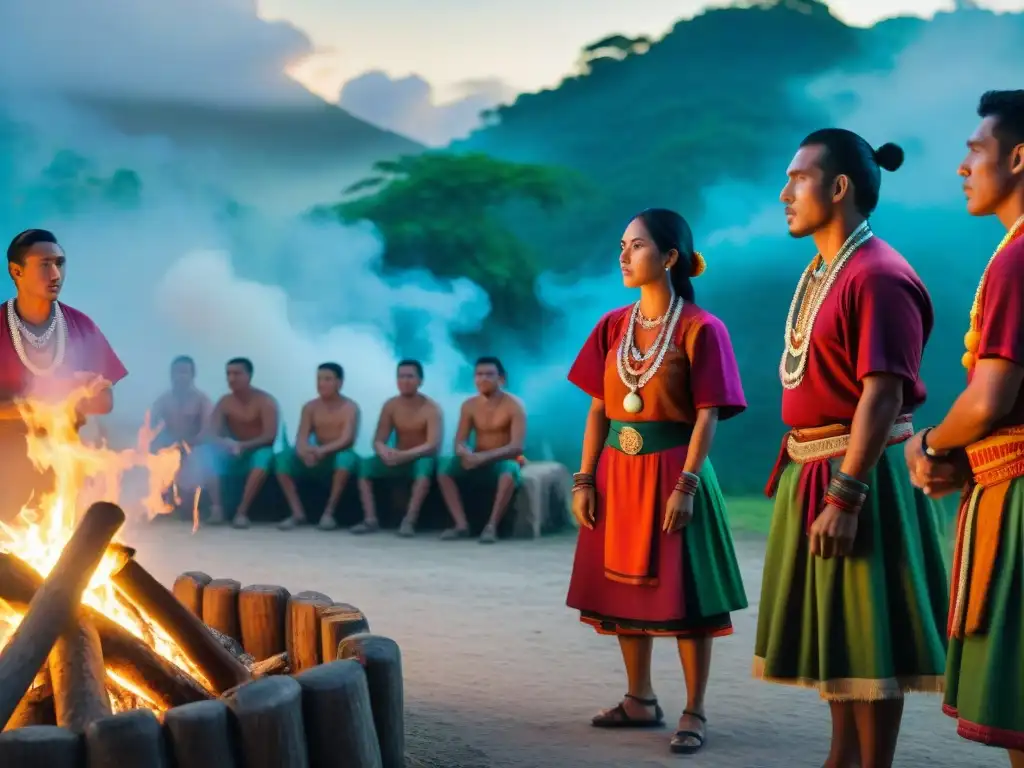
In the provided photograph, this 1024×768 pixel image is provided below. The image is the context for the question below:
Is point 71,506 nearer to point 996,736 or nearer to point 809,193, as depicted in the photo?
point 809,193

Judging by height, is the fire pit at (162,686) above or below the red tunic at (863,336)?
below

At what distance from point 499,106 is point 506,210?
142 cm

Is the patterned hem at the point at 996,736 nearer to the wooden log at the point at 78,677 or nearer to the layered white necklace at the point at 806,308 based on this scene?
the layered white necklace at the point at 806,308

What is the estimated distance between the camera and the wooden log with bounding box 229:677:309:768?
2.42 metres

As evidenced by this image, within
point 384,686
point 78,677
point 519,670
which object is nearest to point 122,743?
point 78,677

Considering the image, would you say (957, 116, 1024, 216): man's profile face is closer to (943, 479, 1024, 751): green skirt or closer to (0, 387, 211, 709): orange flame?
(943, 479, 1024, 751): green skirt

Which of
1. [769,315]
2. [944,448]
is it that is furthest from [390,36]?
[944,448]

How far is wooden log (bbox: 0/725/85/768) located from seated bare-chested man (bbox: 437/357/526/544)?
20.6ft

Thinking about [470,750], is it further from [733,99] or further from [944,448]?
[733,99]

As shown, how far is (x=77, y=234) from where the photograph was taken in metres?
15.0

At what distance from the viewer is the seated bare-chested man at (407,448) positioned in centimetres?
884

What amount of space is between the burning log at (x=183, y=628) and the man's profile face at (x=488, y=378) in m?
5.85

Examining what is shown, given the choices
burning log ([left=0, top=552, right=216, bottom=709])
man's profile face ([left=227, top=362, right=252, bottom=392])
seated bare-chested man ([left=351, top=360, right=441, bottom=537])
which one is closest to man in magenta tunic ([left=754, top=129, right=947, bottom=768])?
burning log ([left=0, top=552, right=216, bottom=709])

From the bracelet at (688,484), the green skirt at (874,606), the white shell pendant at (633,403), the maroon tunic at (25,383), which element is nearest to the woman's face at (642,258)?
the white shell pendant at (633,403)
